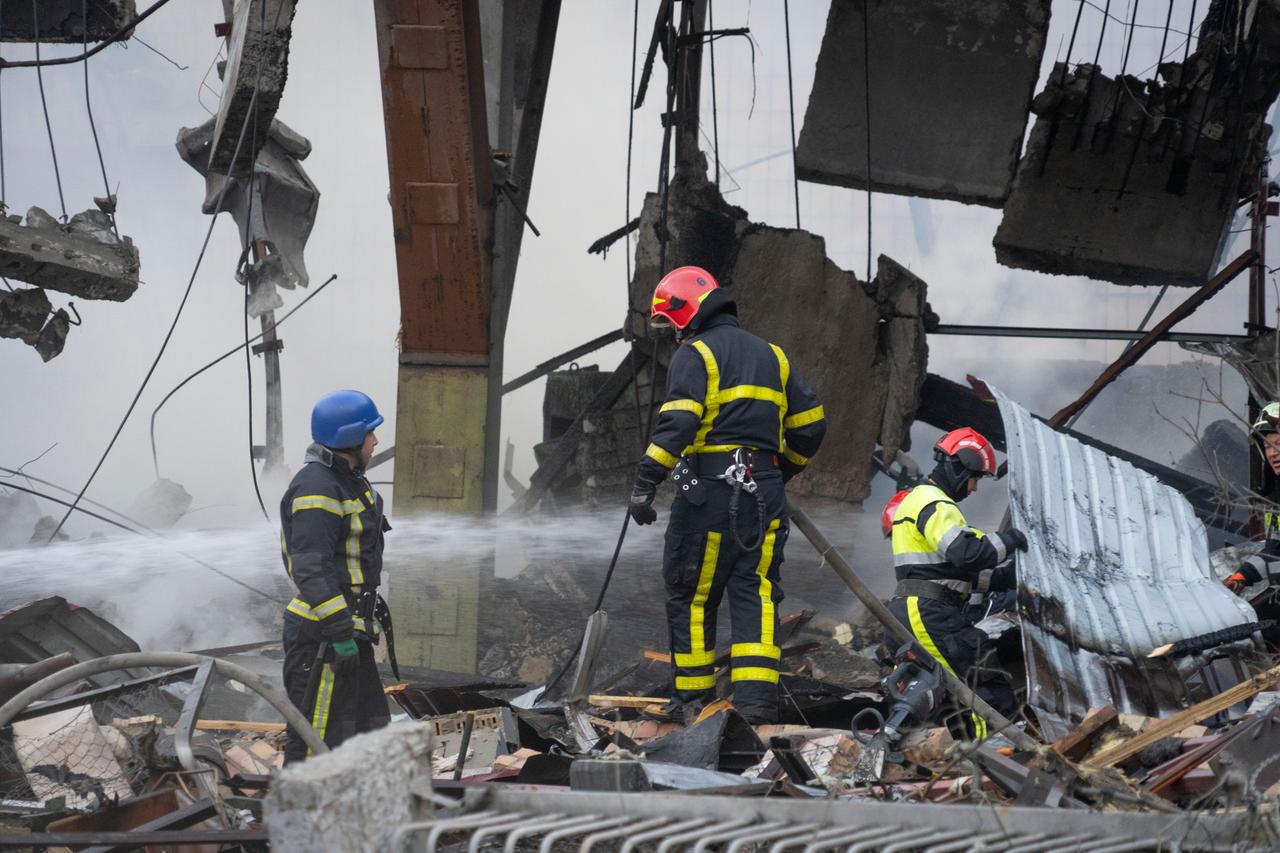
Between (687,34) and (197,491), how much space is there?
10008 millimetres

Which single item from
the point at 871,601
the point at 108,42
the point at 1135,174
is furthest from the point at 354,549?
the point at 1135,174

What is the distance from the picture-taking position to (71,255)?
6.54 metres

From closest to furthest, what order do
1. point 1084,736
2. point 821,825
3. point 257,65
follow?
point 821,825 → point 1084,736 → point 257,65

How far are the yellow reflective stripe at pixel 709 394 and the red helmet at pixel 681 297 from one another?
21cm

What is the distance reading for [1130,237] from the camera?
903cm

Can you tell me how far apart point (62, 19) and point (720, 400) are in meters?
6.73

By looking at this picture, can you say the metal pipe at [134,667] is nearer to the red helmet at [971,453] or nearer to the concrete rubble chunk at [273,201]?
the red helmet at [971,453]

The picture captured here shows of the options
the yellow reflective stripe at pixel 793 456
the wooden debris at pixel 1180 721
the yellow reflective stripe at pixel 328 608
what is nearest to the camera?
the wooden debris at pixel 1180 721

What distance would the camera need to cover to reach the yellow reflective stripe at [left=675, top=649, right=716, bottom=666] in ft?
17.6

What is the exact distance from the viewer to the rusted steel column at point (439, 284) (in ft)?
20.9

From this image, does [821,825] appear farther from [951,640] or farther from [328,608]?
[951,640]

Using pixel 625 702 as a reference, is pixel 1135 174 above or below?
above

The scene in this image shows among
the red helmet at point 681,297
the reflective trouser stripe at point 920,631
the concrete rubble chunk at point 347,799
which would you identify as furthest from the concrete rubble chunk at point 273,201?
the concrete rubble chunk at point 347,799

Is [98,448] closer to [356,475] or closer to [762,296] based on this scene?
A: [762,296]
